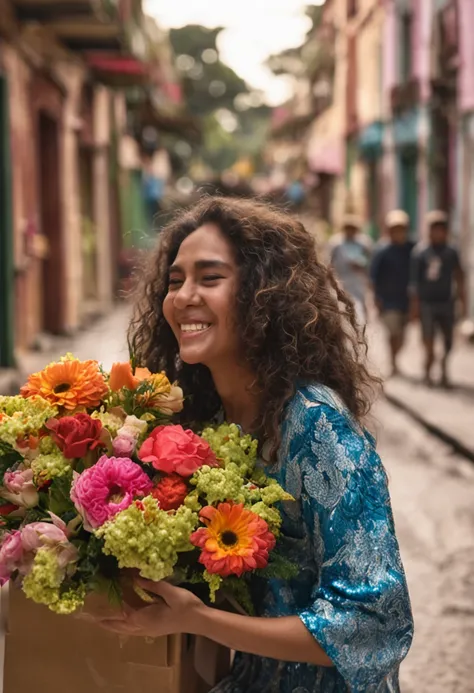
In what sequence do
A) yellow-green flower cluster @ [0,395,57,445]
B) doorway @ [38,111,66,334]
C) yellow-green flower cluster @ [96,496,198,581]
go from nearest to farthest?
yellow-green flower cluster @ [96,496,198,581] → yellow-green flower cluster @ [0,395,57,445] → doorway @ [38,111,66,334]

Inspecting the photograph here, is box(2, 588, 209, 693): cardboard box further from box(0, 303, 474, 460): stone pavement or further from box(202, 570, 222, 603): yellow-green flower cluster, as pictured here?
box(0, 303, 474, 460): stone pavement

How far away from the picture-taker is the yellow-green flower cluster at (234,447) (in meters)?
2.06

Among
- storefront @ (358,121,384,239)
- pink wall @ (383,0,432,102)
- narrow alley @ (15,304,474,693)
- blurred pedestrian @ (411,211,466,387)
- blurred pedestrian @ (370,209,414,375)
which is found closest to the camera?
narrow alley @ (15,304,474,693)

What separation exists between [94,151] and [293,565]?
19.0 meters

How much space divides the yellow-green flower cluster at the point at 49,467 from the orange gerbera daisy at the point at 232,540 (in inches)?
10.8

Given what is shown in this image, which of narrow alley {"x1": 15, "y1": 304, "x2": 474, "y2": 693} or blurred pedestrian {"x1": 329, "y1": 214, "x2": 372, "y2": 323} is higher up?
blurred pedestrian {"x1": 329, "y1": 214, "x2": 372, "y2": 323}

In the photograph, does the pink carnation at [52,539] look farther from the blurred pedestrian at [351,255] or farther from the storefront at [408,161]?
the storefront at [408,161]

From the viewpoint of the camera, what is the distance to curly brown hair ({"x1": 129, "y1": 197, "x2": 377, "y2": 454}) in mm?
2232

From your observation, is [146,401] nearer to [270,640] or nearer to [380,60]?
[270,640]

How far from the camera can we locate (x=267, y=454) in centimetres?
216

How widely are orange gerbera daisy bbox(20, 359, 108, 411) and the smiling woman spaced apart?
0.22 metres

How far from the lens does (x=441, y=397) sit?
10.3 metres

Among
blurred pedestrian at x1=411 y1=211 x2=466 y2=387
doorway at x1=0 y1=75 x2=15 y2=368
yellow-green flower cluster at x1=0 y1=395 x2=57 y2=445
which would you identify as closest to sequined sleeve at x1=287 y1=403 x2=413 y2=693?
yellow-green flower cluster at x1=0 y1=395 x2=57 y2=445

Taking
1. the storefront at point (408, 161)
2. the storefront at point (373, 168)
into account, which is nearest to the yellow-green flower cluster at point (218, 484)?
the storefront at point (408, 161)
